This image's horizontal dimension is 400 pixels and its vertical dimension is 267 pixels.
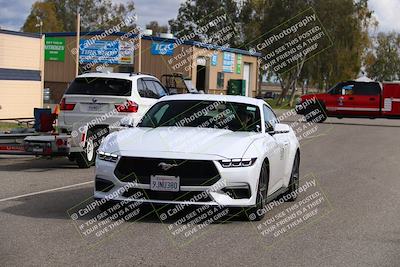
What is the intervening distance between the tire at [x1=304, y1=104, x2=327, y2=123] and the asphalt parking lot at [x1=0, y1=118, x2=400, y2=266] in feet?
77.6

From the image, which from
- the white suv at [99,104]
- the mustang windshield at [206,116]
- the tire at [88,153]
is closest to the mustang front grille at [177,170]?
the mustang windshield at [206,116]

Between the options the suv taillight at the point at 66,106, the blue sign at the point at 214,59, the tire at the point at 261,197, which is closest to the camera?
the tire at the point at 261,197

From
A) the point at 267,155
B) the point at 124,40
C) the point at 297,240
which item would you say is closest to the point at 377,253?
the point at 297,240

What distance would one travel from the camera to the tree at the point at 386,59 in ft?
437

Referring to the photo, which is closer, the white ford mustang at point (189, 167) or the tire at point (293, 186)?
the white ford mustang at point (189, 167)

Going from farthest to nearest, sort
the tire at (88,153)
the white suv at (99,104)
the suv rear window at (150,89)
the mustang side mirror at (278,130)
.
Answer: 1. the suv rear window at (150,89)
2. the white suv at (99,104)
3. the tire at (88,153)
4. the mustang side mirror at (278,130)

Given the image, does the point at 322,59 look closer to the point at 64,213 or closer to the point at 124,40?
the point at 124,40

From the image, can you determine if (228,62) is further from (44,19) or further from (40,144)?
(44,19)

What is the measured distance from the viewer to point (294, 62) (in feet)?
234

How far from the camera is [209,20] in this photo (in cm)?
8700

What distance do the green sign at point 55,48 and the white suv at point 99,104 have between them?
36.4m

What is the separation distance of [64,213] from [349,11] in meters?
63.9

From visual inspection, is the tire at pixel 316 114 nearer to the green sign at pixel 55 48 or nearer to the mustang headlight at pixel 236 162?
the green sign at pixel 55 48

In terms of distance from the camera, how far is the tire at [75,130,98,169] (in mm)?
13711
